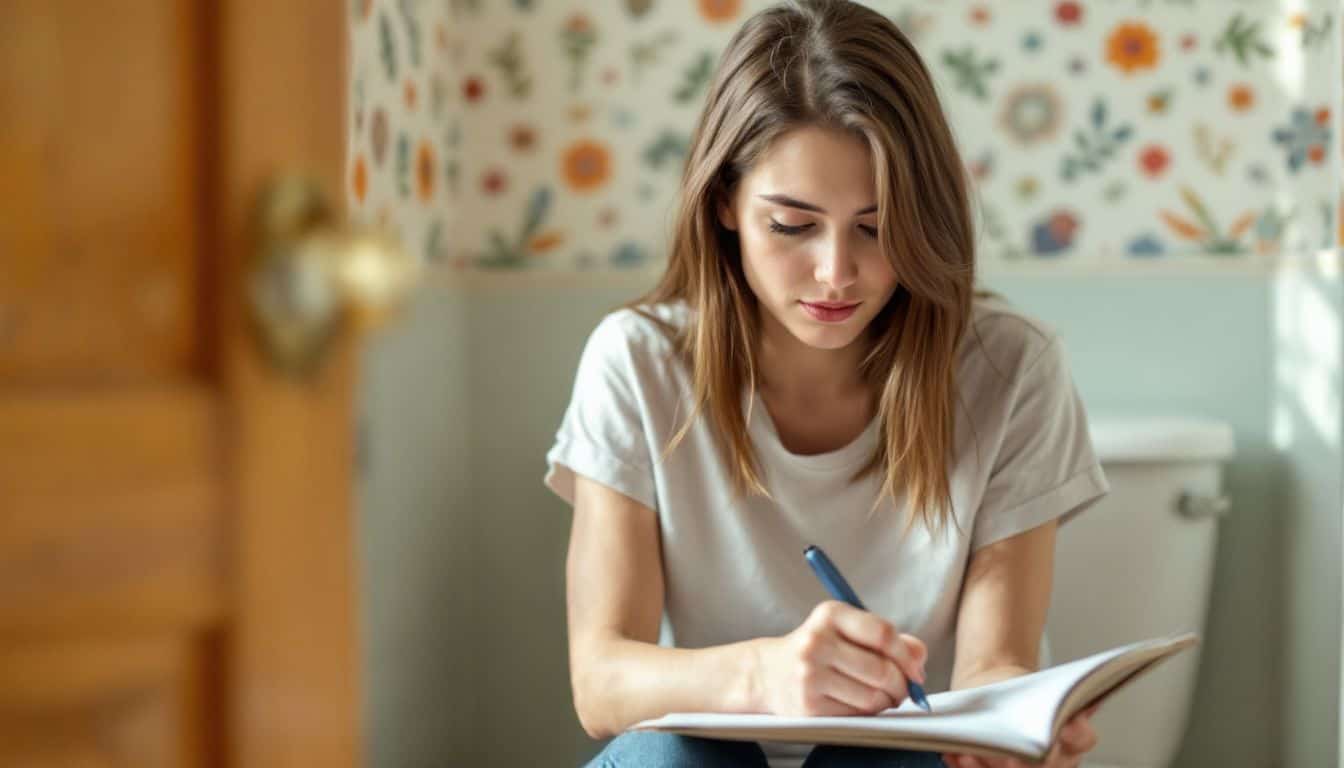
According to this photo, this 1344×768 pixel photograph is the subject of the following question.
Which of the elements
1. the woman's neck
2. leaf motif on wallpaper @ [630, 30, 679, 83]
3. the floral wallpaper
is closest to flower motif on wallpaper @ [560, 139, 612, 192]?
the floral wallpaper

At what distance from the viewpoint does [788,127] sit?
3.91 ft

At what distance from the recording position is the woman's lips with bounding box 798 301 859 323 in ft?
3.96

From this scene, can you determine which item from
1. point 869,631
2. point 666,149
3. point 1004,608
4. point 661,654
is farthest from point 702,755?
point 666,149

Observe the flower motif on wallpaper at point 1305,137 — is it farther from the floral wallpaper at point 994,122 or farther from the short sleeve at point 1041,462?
the short sleeve at point 1041,462

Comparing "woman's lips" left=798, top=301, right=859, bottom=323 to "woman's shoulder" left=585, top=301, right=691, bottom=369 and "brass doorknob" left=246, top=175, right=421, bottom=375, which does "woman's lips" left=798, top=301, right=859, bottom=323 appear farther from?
"brass doorknob" left=246, top=175, right=421, bottom=375

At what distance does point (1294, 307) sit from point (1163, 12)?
1.30 ft

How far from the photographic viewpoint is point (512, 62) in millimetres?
1864

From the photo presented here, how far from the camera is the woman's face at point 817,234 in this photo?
117cm

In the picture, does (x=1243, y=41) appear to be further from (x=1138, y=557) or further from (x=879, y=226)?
(x=879, y=226)

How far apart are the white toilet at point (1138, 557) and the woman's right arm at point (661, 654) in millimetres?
534

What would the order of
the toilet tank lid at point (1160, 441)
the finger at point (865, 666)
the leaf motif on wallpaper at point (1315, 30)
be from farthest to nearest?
the leaf motif on wallpaper at point (1315, 30) → the toilet tank lid at point (1160, 441) → the finger at point (865, 666)

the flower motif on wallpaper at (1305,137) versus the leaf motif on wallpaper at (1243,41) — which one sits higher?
the leaf motif on wallpaper at (1243,41)

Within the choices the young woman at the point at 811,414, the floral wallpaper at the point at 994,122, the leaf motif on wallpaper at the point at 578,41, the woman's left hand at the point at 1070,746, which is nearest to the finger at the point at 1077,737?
the woman's left hand at the point at 1070,746

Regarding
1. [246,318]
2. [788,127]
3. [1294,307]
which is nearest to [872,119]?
[788,127]
